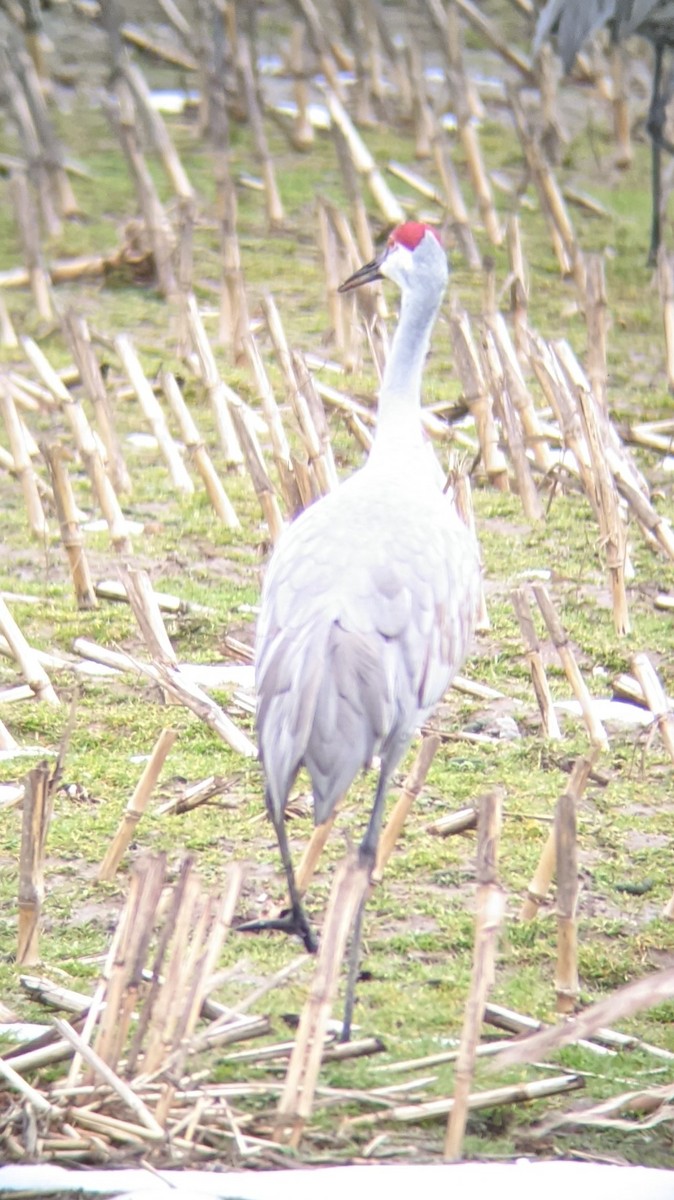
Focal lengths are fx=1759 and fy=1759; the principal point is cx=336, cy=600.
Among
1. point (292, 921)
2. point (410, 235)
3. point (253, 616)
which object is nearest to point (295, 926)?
point (292, 921)

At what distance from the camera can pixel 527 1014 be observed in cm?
311

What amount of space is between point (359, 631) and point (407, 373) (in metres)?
0.79

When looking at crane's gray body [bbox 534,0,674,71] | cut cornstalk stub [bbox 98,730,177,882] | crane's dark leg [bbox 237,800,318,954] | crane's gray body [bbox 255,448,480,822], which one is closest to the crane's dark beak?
crane's gray body [bbox 255,448,480,822]

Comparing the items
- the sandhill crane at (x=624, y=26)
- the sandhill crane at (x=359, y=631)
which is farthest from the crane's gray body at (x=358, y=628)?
the sandhill crane at (x=624, y=26)

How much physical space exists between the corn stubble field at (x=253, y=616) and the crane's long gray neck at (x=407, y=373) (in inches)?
22.1

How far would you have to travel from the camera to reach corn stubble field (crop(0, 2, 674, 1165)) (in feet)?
8.87

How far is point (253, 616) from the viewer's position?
4.86 metres

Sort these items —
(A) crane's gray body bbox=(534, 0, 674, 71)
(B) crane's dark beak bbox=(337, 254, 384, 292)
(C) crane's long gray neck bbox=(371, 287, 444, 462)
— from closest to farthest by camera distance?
(C) crane's long gray neck bbox=(371, 287, 444, 462), (B) crane's dark beak bbox=(337, 254, 384, 292), (A) crane's gray body bbox=(534, 0, 674, 71)

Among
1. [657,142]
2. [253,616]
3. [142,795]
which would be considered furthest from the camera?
[657,142]

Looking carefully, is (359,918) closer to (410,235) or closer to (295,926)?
(295,926)

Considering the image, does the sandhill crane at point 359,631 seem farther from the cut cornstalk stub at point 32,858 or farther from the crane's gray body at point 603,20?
the crane's gray body at point 603,20

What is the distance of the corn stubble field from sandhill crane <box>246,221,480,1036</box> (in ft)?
0.82

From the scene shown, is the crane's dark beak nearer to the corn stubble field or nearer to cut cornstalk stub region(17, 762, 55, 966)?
the corn stubble field

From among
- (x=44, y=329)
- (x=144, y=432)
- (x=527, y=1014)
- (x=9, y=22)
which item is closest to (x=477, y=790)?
(x=527, y=1014)
